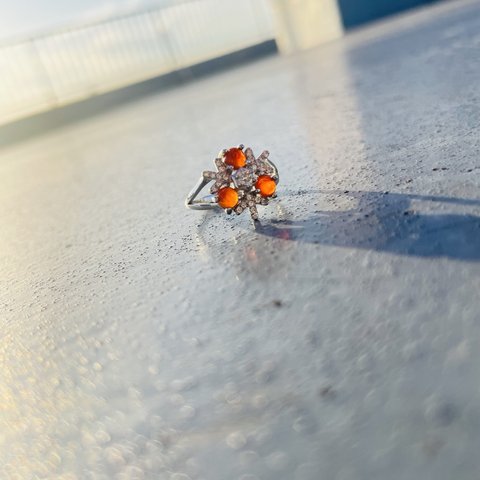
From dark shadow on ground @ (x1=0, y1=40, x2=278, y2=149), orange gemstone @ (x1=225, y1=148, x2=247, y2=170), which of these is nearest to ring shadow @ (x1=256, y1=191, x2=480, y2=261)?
orange gemstone @ (x1=225, y1=148, x2=247, y2=170)

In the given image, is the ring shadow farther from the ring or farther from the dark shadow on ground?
the dark shadow on ground

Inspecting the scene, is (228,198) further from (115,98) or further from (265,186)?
(115,98)

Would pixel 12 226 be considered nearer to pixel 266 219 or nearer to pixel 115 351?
pixel 266 219

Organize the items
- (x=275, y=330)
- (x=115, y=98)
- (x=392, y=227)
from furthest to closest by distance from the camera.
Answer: (x=115, y=98) < (x=392, y=227) < (x=275, y=330)

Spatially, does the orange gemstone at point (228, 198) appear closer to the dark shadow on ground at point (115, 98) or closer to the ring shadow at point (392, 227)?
the ring shadow at point (392, 227)

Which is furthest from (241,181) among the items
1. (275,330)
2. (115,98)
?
(115,98)

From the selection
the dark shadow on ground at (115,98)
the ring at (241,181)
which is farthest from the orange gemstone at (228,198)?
the dark shadow on ground at (115,98)
